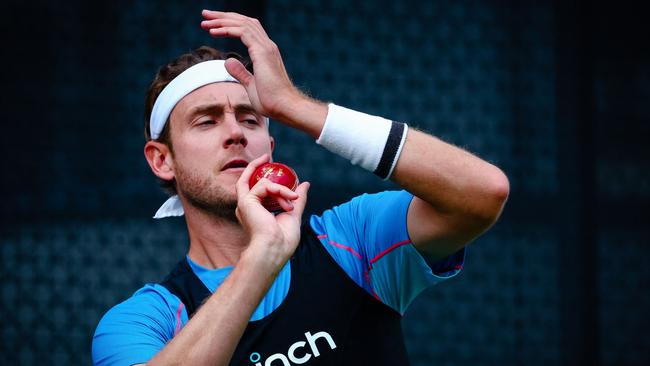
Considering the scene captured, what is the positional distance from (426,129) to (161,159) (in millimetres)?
1863

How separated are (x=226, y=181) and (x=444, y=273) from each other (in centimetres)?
78

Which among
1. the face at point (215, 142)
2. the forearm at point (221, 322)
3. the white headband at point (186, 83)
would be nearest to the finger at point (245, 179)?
the forearm at point (221, 322)

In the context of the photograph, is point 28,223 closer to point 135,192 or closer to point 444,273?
point 135,192

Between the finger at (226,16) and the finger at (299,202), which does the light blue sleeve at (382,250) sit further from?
the finger at (226,16)

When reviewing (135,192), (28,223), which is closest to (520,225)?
(135,192)

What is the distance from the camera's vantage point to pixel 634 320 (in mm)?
4867

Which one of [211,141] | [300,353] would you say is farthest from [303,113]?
[300,353]

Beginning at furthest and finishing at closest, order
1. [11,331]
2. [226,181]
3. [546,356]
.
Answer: [546,356] < [11,331] < [226,181]

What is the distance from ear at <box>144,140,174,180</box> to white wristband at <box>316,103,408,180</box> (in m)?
0.92

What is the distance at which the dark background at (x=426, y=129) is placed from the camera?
14.4 ft

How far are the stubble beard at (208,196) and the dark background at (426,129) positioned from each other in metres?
1.33

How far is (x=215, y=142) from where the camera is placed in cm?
303

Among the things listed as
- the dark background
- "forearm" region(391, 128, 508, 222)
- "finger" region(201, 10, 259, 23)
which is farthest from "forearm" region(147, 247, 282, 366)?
the dark background

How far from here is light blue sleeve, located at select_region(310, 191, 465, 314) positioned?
2.71 meters
